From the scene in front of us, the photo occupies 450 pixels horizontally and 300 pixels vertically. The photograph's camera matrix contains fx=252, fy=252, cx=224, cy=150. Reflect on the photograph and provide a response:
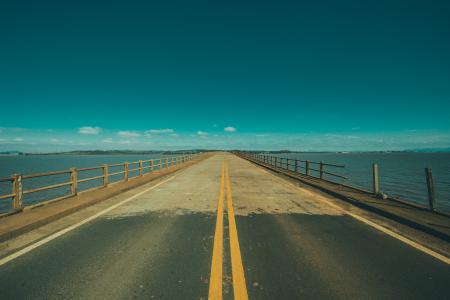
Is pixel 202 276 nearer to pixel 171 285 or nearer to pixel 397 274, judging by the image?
pixel 171 285

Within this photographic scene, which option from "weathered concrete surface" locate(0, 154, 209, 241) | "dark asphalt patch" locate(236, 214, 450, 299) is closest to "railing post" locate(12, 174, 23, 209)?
"weathered concrete surface" locate(0, 154, 209, 241)

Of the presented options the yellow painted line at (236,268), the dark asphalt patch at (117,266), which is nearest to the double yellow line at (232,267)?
the yellow painted line at (236,268)

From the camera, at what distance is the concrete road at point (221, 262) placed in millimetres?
3348

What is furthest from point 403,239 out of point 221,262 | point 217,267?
point 217,267

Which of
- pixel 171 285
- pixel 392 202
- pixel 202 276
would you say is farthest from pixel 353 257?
pixel 392 202

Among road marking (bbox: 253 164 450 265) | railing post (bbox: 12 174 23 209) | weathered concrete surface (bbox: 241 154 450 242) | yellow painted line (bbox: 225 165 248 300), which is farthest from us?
railing post (bbox: 12 174 23 209)

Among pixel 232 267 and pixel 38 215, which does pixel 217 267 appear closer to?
pixel 232 267

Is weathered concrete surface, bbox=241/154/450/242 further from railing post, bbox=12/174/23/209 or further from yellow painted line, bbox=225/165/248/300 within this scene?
railing post, bbox=12/174/23/209

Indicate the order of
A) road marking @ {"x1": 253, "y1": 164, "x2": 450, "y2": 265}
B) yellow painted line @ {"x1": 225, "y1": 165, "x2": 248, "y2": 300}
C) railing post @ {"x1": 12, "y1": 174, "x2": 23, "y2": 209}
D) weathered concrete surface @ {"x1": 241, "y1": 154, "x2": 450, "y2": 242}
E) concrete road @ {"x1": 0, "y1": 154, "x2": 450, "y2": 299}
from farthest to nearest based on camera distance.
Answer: railing post @ {"x1": 12, "y1": 174, "x2": 23, "y2": 209} → weathered concrete surface @ {"x1": 241, "y1": 154, "x2": 450, "y2": 242} → road marking @ {"x1": 253, "y1": 164, "x2": 450, "y2": 265} → concrete road @ {"x1": 0, "y1": 154, "x2": 450, "y2": 299} → yellow painted line @ {"x1": 225, "y1": 165, "x2": 248, "y2": 300}

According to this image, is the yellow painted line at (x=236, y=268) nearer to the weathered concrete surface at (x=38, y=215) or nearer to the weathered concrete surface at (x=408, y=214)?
the weathered concrete surface at (x=408, y=214)

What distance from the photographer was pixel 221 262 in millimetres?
4141

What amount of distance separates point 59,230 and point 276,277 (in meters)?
5.25

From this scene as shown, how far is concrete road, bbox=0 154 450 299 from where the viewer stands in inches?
132

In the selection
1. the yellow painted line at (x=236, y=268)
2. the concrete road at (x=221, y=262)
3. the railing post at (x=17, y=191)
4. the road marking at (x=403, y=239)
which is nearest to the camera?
the yellow painted line at (x=236, y=268)
